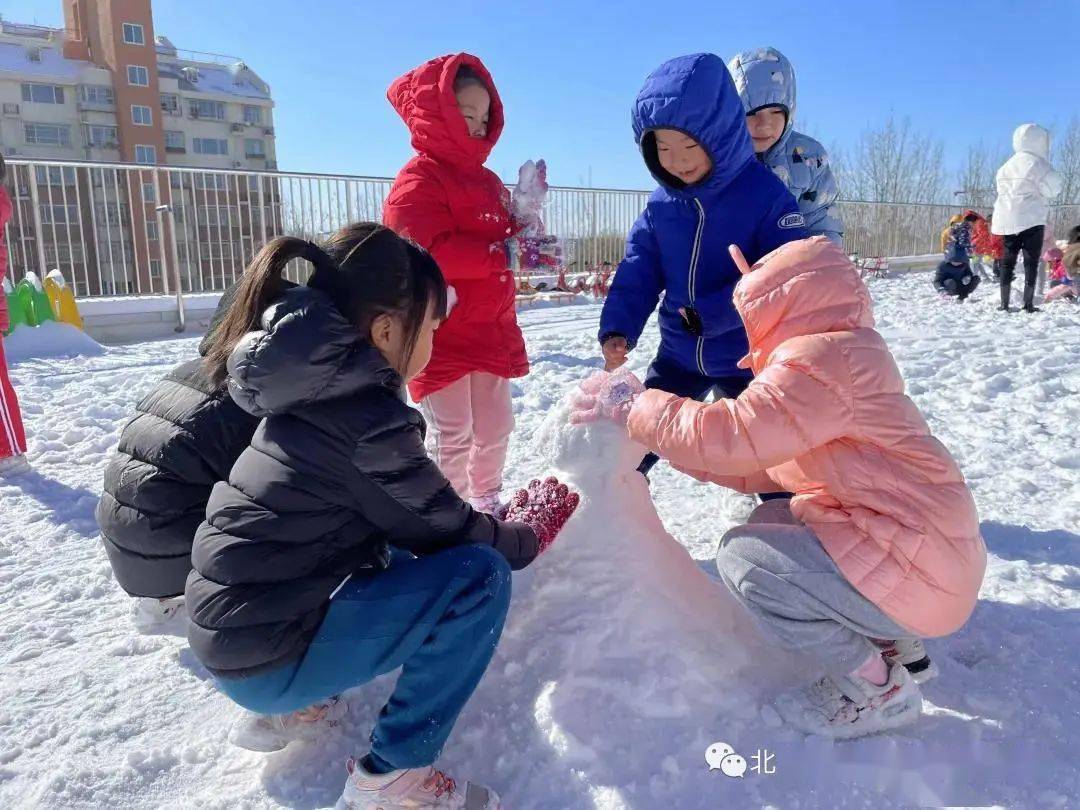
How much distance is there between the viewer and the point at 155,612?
2.14m

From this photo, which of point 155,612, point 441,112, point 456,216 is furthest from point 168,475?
point 441,112

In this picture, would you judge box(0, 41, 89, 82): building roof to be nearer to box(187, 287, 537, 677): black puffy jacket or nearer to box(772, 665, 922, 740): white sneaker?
box(187, 287, 537, 677): black puffy jacket

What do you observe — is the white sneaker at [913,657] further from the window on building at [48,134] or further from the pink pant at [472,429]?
the window on building at [48,134]

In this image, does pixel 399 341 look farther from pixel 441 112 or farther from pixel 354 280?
pixel 441 112

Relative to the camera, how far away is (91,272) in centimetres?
1033

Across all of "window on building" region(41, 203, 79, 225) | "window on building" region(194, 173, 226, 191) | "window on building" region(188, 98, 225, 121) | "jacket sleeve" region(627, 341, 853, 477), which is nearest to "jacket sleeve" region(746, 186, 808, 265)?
"jacket sleeve" region(627, 341, 853, 477)

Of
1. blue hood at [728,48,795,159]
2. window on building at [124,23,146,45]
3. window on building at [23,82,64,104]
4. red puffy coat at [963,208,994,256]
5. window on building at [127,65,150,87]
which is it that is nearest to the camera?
blue hood at [728,48,795,159]

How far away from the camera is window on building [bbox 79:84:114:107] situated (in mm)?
33188

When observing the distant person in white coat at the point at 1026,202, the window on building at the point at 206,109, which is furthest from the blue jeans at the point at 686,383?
the window on building at the point at 206,109

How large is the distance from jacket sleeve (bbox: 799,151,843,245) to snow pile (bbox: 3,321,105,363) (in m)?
6.29

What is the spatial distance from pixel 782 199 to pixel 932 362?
11.2 ft

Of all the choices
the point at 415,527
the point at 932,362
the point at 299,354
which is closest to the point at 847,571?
the point at 415,527

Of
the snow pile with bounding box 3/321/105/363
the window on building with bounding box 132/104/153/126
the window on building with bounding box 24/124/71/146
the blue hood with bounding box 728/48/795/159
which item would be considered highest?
the window on building with bounding box 132/104/153/126

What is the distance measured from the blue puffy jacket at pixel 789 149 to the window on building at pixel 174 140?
39837 mm
